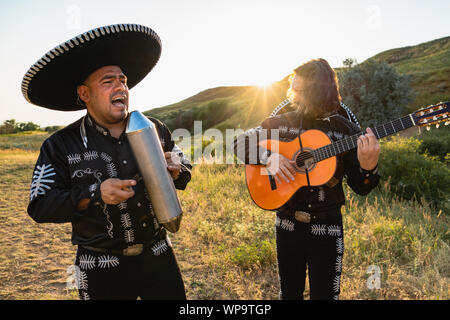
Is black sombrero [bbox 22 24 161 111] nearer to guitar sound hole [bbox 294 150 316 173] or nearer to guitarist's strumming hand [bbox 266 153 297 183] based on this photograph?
guitarist's strumming hand [bbox 266 153 297 183]

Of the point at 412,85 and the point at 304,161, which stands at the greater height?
the point at 412,85

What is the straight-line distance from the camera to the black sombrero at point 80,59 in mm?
1745

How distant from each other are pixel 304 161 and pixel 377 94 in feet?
60.5

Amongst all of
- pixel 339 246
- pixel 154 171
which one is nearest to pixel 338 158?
pixel 339 246

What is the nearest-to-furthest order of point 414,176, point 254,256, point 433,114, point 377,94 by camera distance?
point 433,114 < point 254,256 < point 414,176 < point 377,94

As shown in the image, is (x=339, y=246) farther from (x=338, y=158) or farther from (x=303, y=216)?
(x=338, y=158)

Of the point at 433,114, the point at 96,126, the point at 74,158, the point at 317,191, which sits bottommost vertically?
the point at 317,191

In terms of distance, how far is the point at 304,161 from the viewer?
2.55 m

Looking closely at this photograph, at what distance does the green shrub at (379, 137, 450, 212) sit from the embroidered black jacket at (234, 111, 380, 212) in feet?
15.3

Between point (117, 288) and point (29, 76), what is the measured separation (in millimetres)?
1510

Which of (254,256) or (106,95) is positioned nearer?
(106,95)

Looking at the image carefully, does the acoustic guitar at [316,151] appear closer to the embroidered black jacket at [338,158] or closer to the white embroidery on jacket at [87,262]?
the embroidered black jacket at [338,158]

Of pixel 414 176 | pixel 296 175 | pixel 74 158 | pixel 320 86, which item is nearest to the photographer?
pixel 74 158

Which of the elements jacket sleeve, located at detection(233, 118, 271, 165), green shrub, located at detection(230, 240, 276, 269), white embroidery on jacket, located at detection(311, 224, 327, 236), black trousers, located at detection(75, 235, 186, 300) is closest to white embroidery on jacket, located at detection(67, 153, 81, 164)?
black trousers, located at detection(75, 235, 186, 300)
